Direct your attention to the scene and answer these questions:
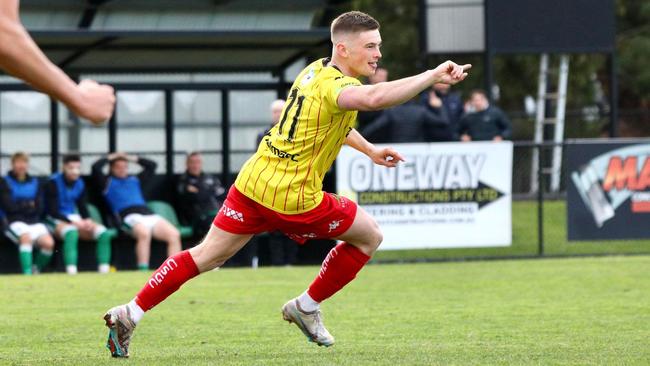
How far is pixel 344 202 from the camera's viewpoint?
7707 mm

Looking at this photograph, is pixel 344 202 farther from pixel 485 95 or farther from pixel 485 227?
pixel 485 95

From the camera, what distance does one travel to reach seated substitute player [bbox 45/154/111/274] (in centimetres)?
1622

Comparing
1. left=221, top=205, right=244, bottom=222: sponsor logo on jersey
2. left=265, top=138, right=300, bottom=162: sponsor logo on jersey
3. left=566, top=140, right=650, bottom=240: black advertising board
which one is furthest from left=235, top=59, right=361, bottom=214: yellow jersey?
left=566, top=140, right=650, bottom=240: black advertising board

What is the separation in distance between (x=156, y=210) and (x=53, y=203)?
1482mm

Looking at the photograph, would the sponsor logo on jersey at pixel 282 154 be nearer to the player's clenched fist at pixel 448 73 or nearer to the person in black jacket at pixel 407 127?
the player's clenched fist at pixel 448 73

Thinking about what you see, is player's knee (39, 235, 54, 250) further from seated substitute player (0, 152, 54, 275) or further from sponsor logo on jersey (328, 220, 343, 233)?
sponsor logo on jersey (328, 220, 343, 233)

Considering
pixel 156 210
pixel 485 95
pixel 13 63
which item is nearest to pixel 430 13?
pixel 485 95

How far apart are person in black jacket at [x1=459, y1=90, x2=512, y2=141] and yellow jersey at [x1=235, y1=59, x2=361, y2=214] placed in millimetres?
10455

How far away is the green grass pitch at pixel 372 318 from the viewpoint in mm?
7559

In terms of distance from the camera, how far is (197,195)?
55.8 feet

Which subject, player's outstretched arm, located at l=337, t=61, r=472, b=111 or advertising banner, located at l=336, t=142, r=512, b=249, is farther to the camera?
advertising banner, located at l=336, t=142, r=512, b=249

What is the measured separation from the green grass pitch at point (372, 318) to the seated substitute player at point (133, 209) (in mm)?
1094

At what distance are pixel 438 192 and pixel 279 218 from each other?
30.3 ft

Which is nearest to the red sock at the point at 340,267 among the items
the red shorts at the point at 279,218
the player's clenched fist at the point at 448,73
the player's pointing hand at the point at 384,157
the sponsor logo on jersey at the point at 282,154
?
the red shorts at the point at 279,218
